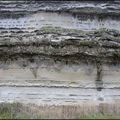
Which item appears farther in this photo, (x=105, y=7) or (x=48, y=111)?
(x=105, y=7)

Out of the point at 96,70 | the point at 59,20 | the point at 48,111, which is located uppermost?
the point at 59,20

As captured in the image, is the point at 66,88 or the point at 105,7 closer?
the point at 66,88

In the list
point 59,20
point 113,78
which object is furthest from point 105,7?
point 113,78

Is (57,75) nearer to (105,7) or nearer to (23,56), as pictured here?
(23,56)

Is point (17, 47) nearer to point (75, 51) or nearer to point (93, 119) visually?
point (75, 51)

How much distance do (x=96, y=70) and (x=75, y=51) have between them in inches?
26.9

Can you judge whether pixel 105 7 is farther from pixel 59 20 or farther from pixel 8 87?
Result: pixel 8 87

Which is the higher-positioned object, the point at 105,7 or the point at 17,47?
the point at 105,7

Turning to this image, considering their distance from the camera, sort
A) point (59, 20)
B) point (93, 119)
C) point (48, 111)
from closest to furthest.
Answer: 1. point (93, 119)
2. point (48, 111)
3. point (59, 20)

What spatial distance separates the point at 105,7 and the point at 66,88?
93.7 inches

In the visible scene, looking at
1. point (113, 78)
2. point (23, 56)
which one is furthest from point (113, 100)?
point (23, 56)

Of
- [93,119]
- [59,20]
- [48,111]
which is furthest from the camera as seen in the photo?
[59,20]

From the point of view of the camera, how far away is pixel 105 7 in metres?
10.1

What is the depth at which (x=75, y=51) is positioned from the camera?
9.27 metres
